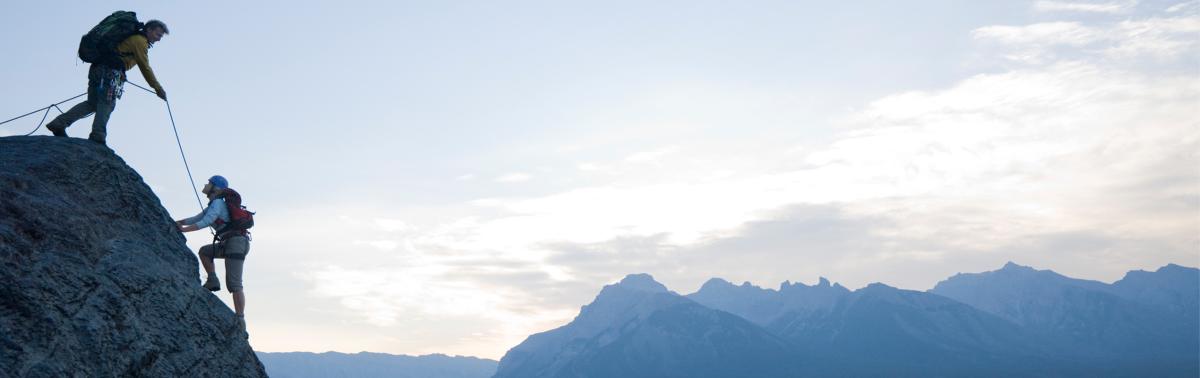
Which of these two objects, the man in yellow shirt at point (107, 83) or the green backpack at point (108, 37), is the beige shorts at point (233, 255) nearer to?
the man in yellow shirt at point (107, 83)

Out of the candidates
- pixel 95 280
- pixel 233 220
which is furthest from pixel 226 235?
pixel 95 280

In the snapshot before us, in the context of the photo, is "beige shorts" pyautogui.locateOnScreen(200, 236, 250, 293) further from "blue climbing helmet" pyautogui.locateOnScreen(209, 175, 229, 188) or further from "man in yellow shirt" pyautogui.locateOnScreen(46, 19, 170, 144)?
"man in yellow shirt" pyautogui.locateOnScreen(46, 19, 170, 144)

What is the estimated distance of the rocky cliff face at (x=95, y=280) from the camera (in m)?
10.4

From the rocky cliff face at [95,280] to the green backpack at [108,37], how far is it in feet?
5.32

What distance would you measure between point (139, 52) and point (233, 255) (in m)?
3.92

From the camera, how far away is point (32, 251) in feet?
35.9

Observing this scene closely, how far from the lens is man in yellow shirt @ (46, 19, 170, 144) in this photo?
48.8ft

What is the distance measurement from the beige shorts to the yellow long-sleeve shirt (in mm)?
3188

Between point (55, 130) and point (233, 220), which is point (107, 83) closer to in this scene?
point (55, 130)

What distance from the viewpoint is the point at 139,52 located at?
1491 cm

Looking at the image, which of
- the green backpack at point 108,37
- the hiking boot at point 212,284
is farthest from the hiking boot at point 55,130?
the hiking boot at point 212,284

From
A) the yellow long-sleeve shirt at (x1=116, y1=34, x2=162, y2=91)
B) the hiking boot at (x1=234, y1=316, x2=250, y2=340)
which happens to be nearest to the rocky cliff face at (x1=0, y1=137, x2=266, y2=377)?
the hiking boot at (x1=234, y1=316, x2=250, y2=340)

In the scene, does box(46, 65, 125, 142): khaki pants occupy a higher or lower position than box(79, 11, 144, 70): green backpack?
lower

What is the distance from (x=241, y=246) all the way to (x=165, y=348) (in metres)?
2.78
